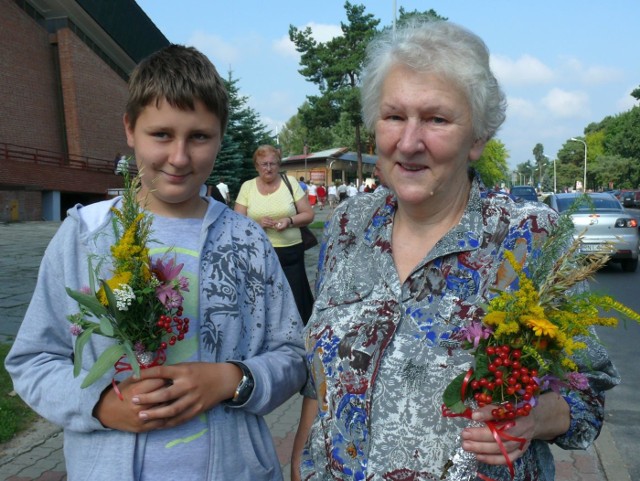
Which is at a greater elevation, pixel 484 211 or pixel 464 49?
pixel 464 49

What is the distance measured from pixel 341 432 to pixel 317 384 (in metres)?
0.17

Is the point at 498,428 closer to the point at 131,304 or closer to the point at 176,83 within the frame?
the point at 131,304

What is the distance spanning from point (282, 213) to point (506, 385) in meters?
5.58

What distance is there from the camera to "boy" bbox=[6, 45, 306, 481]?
1771mm

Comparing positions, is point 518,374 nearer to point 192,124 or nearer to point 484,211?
point 484,211

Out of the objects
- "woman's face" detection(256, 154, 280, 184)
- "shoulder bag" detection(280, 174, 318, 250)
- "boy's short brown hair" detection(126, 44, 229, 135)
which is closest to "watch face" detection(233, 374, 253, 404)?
"boy's short brown hair" detection(126, 44, 229, 135)

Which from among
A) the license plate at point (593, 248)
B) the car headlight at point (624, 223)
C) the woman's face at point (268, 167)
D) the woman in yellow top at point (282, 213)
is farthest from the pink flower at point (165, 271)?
the car headlight at point (624, 223)

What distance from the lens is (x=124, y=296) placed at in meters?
1.55

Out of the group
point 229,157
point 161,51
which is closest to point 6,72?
point 229,157

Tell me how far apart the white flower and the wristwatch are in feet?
1.51

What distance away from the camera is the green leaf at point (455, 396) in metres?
1.54

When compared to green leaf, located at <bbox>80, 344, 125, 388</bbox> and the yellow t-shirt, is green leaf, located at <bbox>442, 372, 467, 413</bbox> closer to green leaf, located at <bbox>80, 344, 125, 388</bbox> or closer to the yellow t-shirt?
green leaf, located at <bbox>80, 344, 125, 388</bbox>

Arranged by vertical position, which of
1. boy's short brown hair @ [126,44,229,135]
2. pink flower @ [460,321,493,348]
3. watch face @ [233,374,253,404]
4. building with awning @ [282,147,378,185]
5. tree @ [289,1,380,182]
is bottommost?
→ watch face @ [233,374,253,404]

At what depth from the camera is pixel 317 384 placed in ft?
6.50
